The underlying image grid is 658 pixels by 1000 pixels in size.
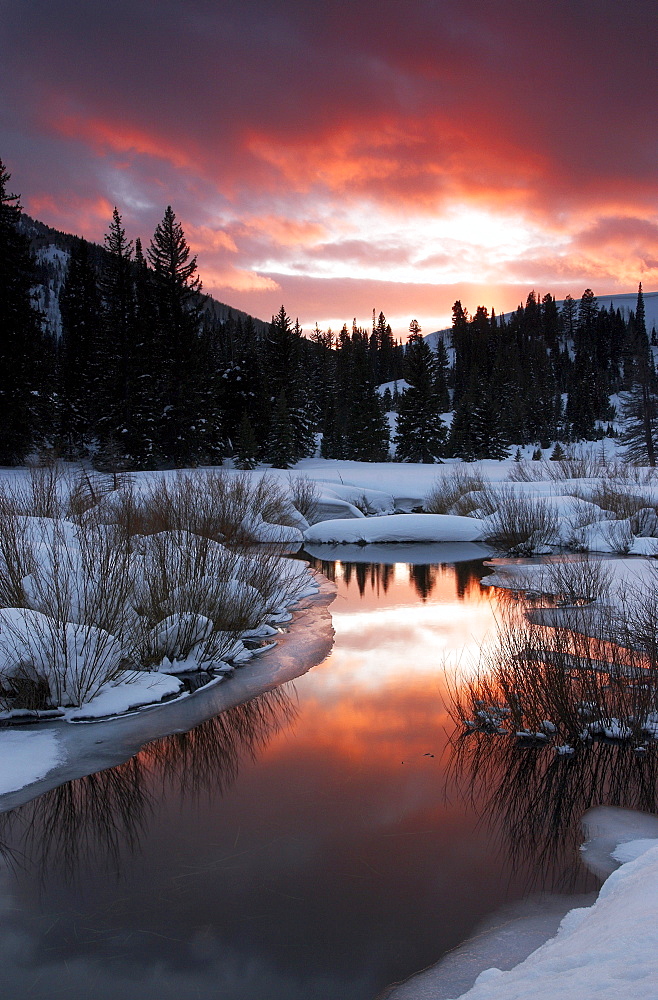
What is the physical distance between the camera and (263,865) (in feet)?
15.8

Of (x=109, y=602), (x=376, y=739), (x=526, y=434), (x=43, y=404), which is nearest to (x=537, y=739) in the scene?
(x=376, y=739)

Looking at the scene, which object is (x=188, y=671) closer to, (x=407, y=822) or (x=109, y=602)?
(x=109, y=602)

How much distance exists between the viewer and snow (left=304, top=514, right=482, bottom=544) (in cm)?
2177

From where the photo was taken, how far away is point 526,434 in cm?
6831

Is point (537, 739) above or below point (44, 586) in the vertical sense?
below

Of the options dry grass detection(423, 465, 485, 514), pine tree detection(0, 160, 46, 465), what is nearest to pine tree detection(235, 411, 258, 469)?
pine tree detection(0, 160, 46, 465)

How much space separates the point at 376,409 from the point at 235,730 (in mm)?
49910

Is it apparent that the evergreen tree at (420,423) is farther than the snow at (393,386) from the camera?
No

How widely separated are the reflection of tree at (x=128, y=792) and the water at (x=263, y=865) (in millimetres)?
19

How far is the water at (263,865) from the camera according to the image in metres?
3.83

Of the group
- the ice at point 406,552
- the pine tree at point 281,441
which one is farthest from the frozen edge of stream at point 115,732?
the pine tree at point 281,441

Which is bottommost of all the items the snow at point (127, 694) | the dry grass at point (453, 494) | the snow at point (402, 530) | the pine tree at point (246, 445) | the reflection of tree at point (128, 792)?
the reflection of tree at point (128, 792)

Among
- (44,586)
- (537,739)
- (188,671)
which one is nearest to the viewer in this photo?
(537,739)

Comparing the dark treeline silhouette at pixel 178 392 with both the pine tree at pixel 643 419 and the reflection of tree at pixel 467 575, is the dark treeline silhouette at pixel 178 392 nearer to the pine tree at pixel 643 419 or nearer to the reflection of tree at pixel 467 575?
the pine tree at pixel 643 419
